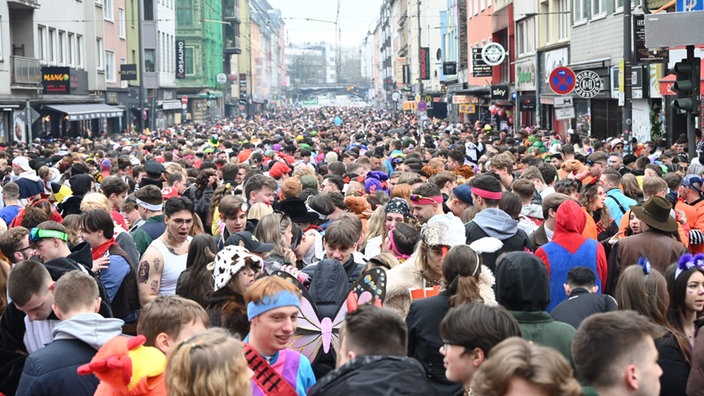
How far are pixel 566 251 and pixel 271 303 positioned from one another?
3309 mm

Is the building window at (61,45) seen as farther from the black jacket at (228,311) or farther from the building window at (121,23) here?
the black jacket at (228,311)

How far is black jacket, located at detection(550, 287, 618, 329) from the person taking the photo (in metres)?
6.24

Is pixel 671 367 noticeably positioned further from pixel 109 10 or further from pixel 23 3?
pixel 109 10

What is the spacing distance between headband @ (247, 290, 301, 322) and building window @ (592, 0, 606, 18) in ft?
91.3

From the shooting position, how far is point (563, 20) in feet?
126

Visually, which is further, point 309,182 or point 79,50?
point 79,50

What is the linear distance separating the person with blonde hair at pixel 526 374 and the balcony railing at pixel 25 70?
3707 centimetres

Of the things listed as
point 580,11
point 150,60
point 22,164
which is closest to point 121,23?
point 150,60

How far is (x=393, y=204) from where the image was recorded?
9.18 metres

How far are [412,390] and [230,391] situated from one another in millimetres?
696

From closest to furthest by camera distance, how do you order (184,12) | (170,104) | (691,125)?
1. (691,125)
2. (170,104)
3. (184,12)

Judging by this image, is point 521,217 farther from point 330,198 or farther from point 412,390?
point 412,390

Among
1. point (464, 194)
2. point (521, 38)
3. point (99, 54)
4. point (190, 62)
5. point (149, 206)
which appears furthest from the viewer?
point (190, 62)

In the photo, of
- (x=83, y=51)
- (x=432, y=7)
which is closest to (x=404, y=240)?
(x=83, y=51)
